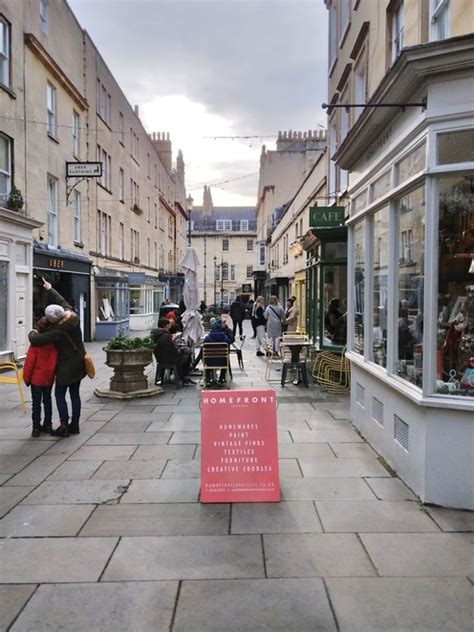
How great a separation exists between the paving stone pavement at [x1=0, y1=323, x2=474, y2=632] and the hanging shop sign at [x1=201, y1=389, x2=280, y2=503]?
0.15m

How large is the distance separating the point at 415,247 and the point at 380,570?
2967mm

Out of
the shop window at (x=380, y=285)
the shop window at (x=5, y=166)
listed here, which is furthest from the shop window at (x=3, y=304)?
the shop window at (x=380, y=285)

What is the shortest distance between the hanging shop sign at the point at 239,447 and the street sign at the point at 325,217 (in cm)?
702

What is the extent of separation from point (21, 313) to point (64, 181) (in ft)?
20.9

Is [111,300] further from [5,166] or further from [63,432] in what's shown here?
[63,432]

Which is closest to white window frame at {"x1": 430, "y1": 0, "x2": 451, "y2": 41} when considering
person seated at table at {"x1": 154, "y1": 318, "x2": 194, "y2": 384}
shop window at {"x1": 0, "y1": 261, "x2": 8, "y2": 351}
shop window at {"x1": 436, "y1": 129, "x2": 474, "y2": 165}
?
shop window at {"x1": 436, "y1": 129, "x2": 474, "y2": 165}

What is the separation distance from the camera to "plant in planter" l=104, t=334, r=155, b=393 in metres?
9.34

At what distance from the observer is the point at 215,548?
12.4 feet

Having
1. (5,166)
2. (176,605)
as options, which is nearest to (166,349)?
(176,605)

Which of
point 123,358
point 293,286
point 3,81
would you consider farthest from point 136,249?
point 123,358

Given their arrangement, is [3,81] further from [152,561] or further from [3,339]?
[152,561]

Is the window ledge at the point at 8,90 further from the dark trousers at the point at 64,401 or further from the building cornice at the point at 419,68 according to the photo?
the building cornice at the point at 419,68

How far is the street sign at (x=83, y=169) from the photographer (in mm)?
18016

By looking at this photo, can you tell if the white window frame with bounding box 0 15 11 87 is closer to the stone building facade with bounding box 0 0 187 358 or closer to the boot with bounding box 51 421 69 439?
the stone building facade with bounding box 0 0 187 358
